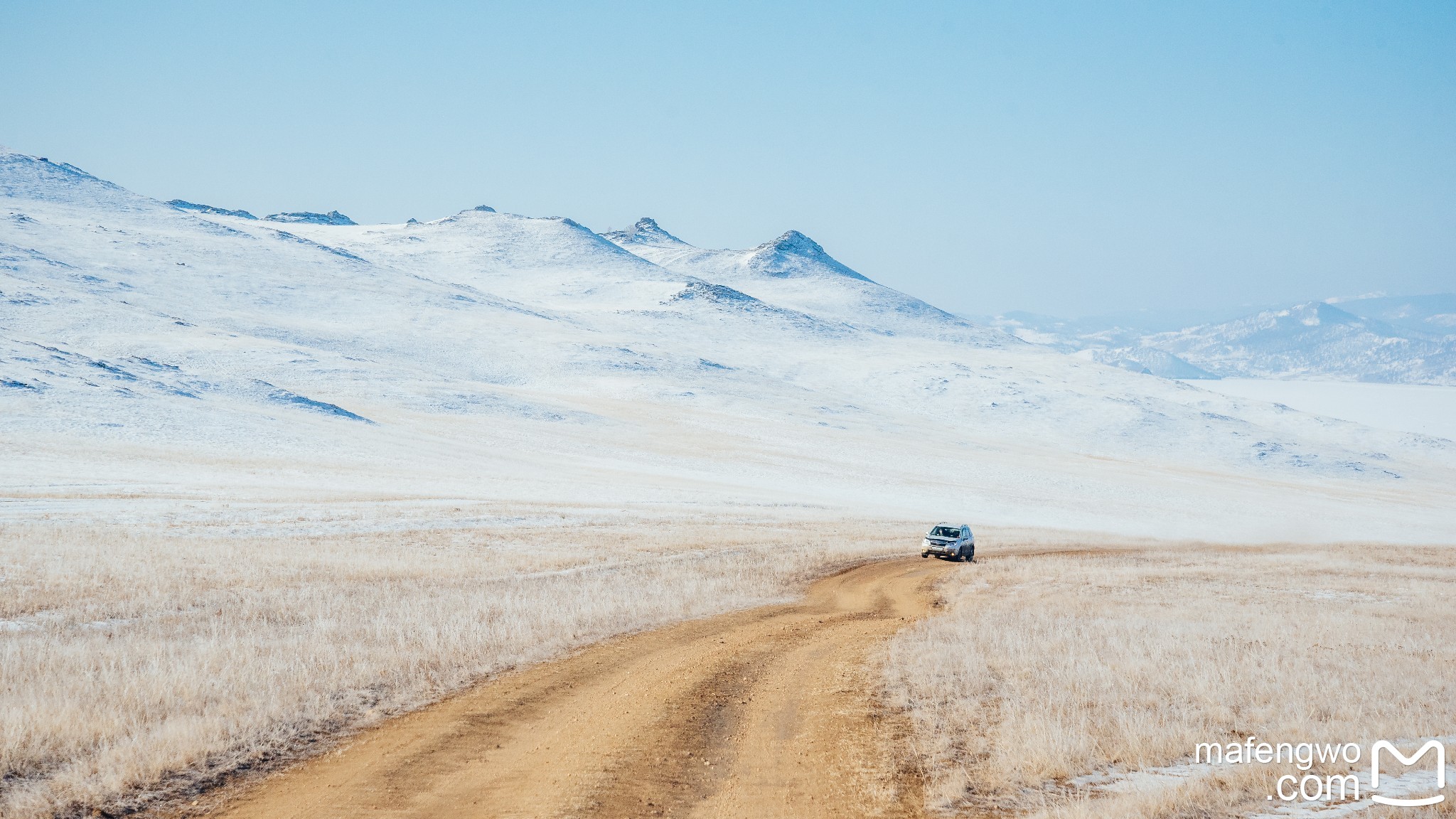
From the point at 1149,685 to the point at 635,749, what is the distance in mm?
7517

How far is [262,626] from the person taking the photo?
619 inches

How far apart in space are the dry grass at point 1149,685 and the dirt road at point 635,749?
2.80 ft

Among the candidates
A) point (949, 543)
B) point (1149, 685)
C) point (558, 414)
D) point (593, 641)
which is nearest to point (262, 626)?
point (593, 641)

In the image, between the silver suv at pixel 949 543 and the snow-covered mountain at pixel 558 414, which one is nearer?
the silver suv at pixel 949 543

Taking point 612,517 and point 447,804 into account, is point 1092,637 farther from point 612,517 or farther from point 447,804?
point 612,517

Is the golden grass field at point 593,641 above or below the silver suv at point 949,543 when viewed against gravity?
below

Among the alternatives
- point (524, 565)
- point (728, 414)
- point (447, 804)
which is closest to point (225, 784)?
point (447, 804)

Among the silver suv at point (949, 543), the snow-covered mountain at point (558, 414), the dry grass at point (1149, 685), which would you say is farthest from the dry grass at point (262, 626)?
the snow-covered mountain at point (558, 414)

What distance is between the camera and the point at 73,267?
139 metres

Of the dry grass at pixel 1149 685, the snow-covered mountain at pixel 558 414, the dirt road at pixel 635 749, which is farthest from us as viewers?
the snow-covered mountain at pixel 558 414

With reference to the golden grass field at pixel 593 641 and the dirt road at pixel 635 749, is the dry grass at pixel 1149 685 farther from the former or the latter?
the dirt road at pixel 635 749

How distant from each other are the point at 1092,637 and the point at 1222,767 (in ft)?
24.0

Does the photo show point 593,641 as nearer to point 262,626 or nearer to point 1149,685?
point 262,626

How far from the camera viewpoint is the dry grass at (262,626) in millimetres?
9336
